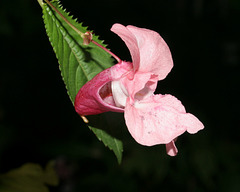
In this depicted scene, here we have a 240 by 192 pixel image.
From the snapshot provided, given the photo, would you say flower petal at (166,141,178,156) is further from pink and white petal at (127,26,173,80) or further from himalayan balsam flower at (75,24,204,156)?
pink and white petal at (127,26,173,80)

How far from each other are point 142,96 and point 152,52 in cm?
10

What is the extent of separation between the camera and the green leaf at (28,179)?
133 cm

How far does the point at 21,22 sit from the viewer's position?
2445mm

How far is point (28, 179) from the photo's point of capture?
138 cm

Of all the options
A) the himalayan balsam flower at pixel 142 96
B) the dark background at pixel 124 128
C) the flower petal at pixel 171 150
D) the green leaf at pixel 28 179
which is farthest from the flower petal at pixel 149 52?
the dark background at pixel 124 128

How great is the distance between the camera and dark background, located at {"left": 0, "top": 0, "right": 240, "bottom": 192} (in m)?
2.51

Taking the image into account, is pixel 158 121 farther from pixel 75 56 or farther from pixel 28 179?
pixel 28 179

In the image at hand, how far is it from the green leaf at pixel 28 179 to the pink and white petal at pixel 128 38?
0.78 meters

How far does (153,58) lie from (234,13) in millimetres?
3093

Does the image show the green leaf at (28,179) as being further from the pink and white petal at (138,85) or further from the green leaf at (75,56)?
the pink and white petal at (138,85)

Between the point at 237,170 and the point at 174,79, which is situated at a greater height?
the point at 174,79

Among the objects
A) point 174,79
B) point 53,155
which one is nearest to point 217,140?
point 174,79

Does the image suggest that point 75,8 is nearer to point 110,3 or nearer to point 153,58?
point 110,3

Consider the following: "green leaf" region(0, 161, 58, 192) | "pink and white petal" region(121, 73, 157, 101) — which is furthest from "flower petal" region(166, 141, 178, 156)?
"green leaf" region(0, 161, 58, 192)
